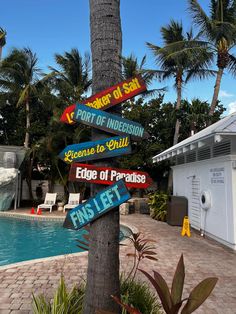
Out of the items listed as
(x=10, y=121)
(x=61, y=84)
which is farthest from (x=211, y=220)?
(x=10, y=121)

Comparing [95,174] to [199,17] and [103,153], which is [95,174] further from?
[199,17]

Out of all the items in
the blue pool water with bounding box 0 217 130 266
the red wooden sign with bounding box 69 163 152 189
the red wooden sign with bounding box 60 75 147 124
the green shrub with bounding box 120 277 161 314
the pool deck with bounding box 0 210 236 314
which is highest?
the red wooden sign with bounding box 60 75 147 124

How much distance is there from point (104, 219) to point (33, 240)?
792 centimetres

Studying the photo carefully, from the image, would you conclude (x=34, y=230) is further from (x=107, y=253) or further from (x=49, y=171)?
(x=107, y=253)

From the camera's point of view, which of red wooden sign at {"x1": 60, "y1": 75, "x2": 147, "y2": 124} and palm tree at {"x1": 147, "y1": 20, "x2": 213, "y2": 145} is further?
palm tree at {"x1": 147, "y1": 20, "x2": 213, "y2": 145}

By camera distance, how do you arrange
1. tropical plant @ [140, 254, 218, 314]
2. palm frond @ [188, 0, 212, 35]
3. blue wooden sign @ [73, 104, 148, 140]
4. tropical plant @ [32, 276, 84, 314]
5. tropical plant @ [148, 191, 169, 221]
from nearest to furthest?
tropical plant @ [140, 254, 218, 314] → blue wooden sign @ [73, 104, 148, 140] → tropical plant @ [32, 276, 84, 314] → tropical plant @ [148, 191, 169, 221] → palm frond @ [188, 0, 212, 35]

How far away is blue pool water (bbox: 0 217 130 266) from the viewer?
7797 millimetres

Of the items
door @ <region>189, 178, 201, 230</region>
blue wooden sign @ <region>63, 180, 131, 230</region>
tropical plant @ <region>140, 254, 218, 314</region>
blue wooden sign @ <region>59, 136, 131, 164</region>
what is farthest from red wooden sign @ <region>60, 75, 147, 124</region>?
door @ <region>189, 178, 201, 230</region>

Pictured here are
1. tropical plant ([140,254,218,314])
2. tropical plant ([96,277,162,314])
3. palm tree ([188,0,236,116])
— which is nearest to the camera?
tropical plant ([140,254,218,314])

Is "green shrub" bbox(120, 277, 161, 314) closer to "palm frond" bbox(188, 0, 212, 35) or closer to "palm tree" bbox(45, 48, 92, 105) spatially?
"palm frond" bbox(188, 0, 212, 35)

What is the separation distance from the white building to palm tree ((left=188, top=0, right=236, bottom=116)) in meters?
7.77

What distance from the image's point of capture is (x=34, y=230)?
1093 centimetres

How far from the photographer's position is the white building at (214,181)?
6828mm

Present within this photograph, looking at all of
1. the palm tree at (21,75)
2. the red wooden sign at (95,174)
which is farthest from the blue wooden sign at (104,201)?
the palm tree at (21,75)
